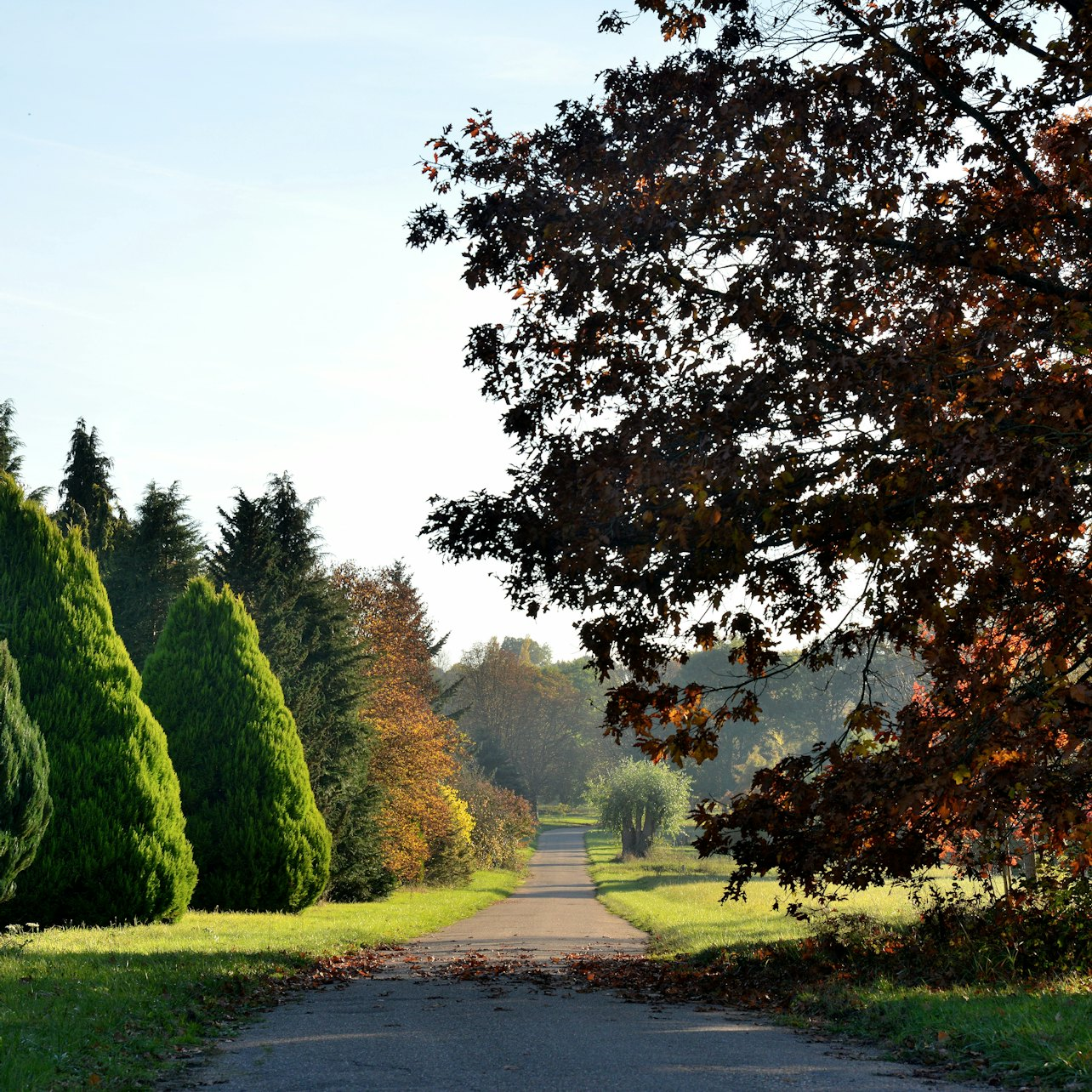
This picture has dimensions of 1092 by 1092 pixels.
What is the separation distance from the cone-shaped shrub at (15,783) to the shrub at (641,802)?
39.9m

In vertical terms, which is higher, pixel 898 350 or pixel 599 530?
pixel 898 350

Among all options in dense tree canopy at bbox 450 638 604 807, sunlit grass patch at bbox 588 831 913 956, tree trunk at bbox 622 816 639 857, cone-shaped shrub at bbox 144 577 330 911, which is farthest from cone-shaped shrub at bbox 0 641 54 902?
dense tree canopy at bbox 450 638 604 807

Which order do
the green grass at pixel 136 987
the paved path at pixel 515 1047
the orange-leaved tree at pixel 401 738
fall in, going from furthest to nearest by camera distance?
the orange-leaved tree at pixel 401 738
the green grass at pixel 136 987
the paved path at pixel 515 1047

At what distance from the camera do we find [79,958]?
11117 mm

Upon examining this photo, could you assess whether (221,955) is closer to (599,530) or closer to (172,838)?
(172,838)

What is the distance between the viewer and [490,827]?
46.7 meters

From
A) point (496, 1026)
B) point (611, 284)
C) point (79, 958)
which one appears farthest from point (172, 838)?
point (611, 284)

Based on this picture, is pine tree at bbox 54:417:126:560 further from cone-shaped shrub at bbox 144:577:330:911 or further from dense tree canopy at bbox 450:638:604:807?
dense tree canopy at bbox 450:638:604:807

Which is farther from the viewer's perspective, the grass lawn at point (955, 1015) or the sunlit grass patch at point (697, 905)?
the sunlit grass patch at point (697, 905)

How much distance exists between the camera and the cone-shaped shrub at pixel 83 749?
1550 centimetres

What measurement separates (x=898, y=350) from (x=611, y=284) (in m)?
2.57

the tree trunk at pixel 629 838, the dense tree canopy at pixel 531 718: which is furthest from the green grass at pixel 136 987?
the dense tree canopy at pixel 531 718

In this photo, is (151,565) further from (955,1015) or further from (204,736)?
(955,1015)

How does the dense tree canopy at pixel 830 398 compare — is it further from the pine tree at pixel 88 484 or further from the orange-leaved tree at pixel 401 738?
the pine tree at pixel 88 484
